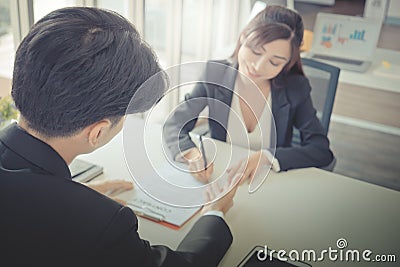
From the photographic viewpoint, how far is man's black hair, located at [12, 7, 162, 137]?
2.70 feet

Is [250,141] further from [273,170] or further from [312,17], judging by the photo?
[312,17]

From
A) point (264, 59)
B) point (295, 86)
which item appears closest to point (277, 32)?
point (264, 59)

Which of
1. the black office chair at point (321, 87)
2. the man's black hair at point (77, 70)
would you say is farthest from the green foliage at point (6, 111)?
the black office chair at point (321, 87)

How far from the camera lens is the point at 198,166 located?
1.48m

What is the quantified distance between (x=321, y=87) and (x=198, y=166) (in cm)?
82

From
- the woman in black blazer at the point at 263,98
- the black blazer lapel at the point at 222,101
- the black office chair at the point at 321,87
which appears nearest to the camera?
the woman in black blazer at the point at 263,98

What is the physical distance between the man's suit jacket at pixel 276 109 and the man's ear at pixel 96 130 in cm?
79

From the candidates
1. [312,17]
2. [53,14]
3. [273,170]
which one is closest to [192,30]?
[312,17]

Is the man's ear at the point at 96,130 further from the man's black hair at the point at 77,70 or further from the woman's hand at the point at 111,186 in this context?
the woman's hand at the point at 111,186

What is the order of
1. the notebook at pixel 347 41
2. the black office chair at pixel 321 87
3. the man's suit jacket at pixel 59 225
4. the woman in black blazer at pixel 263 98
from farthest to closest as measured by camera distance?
the notebook at pixel 347 41
the black office chair at pixel 321 87
the woman in black blazer at pixel 263 98
the man's suit jacket at pixel 59 225

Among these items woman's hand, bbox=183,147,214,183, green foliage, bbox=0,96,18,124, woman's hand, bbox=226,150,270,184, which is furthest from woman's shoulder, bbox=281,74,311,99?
green foliage, bbox=0,96,18,124

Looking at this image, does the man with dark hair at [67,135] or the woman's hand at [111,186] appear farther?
the woman's hand at [111,186]

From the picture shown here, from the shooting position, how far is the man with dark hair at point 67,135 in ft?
2.67

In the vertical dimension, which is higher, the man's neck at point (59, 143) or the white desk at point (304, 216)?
the man's neck at point (59, 143)
